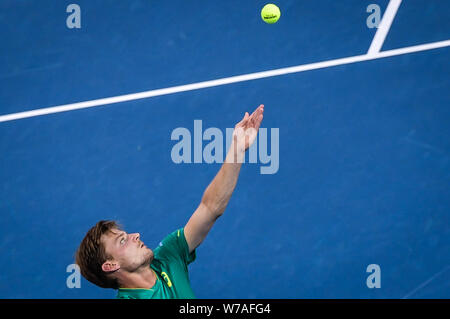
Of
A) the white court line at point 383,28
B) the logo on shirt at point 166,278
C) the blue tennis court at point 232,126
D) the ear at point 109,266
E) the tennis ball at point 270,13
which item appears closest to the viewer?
the ear at point 109,266

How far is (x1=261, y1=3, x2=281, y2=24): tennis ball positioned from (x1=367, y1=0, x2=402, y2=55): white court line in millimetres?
1032

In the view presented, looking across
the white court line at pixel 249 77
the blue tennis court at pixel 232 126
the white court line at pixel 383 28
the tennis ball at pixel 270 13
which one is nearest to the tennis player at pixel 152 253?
the blue tennis court at pixel 232 126

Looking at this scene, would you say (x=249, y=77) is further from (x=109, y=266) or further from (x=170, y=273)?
(x=109, y=266)

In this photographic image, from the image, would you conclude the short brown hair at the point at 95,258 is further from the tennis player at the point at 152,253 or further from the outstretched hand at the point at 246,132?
the outstretched hand at the point at 246,132

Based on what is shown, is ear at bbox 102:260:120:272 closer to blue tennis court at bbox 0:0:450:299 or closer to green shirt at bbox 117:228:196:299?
green shirt at bbox 117:228:196:299

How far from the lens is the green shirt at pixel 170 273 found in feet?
21.1

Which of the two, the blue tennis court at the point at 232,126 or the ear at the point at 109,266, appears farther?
A: the blue tennis court at the point at 232,126

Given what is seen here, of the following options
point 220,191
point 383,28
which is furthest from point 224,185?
point 383,28

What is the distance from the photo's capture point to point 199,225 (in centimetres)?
667

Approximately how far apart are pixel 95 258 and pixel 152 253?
382 millimetres

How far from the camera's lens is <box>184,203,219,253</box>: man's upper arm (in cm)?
664

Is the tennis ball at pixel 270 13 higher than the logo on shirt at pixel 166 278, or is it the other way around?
the tennis ball at pixel 270 13

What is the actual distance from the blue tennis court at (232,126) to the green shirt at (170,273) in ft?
7.88

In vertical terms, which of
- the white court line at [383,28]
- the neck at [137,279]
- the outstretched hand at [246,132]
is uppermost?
the white court line at [383,28]
